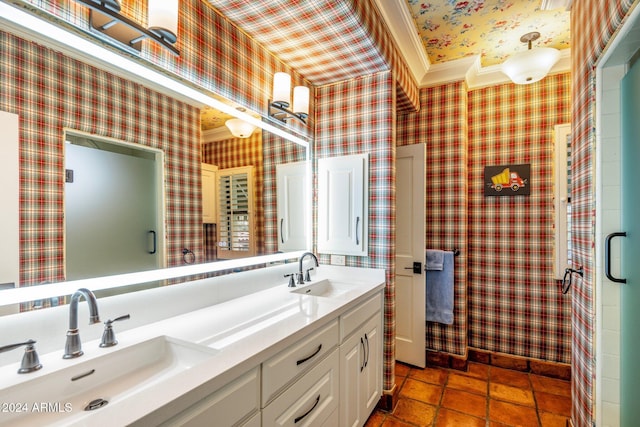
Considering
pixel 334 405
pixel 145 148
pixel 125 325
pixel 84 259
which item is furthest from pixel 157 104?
pixel 334 405

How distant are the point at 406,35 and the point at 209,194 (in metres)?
1.70

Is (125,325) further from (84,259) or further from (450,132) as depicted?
(450,132)

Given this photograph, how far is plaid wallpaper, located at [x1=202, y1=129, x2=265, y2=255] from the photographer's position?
5.14 ft

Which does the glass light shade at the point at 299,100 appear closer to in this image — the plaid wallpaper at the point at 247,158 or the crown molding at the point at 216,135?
the plaid wallpaper at the point at 247,158

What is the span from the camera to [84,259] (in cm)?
105

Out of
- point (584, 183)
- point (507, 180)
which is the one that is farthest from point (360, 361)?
point (507, 180)

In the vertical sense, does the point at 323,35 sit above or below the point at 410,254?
above

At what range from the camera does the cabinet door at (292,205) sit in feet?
6.93

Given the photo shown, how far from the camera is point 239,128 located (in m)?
1.71

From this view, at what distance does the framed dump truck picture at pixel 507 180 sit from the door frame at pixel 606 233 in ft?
4.27

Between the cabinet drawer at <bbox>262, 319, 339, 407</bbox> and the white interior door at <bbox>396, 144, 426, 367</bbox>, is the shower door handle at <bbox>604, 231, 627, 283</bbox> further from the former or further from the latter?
the white interior door at <bbox>396, 144, 426, 367</bbox>

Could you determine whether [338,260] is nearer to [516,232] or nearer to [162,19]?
[516,232]

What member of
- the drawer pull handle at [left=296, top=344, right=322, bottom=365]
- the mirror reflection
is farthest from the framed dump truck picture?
the drawer pull handle at [left=296, top=344, right=322, bottom=365]

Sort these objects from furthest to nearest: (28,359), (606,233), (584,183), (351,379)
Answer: (351,379), (584,183), (606,233), (28,359)
